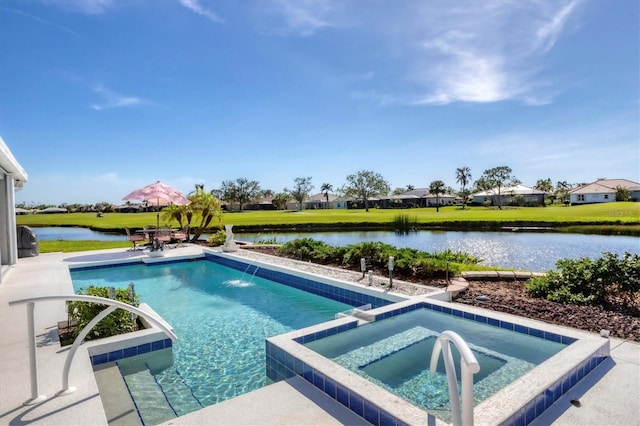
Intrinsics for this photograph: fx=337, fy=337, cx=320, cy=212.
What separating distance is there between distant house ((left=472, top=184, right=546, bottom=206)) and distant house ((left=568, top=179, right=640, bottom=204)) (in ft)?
16.4

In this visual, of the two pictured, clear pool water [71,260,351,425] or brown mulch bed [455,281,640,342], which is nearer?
clear pool water [71,260,351,425]

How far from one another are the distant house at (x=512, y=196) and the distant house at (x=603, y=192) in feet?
16.4

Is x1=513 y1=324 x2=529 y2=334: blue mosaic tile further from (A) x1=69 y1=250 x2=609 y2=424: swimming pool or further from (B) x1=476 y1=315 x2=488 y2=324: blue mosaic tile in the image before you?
(B) x1=476 y1=315 x2=488 y2=324: blue mosaic tile

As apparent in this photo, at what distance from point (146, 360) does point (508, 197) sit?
67775 mm

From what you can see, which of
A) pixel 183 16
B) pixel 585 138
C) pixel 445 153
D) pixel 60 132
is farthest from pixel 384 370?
pixel 445 153

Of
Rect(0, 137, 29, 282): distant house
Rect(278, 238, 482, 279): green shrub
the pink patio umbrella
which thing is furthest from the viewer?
the pink patio umbrella

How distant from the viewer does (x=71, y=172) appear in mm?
28891

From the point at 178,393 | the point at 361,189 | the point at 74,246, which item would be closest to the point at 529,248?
the point at 178,393

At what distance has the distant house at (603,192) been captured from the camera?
5300 centimetres

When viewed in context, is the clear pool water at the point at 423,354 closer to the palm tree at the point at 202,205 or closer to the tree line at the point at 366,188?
the palm tree at the point at 202,205

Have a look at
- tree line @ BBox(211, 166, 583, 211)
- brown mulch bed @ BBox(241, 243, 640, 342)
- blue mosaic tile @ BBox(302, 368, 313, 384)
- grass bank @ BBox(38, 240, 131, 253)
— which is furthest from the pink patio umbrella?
tree line @ BBox(211, 166, 583, 211)

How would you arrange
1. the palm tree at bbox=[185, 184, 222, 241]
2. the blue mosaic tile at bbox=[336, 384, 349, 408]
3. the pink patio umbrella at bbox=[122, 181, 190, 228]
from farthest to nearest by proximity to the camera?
the palm tree at bbox=[185, 184, 222, 241]
the pink patio umbrella at bbox=[122, 181, 190, 228]
the blue mosaic tile at bbox=[336, 384, 349, 408]

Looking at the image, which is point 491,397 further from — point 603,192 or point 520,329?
point 603,192

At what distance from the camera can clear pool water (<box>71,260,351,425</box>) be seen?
362 cm
